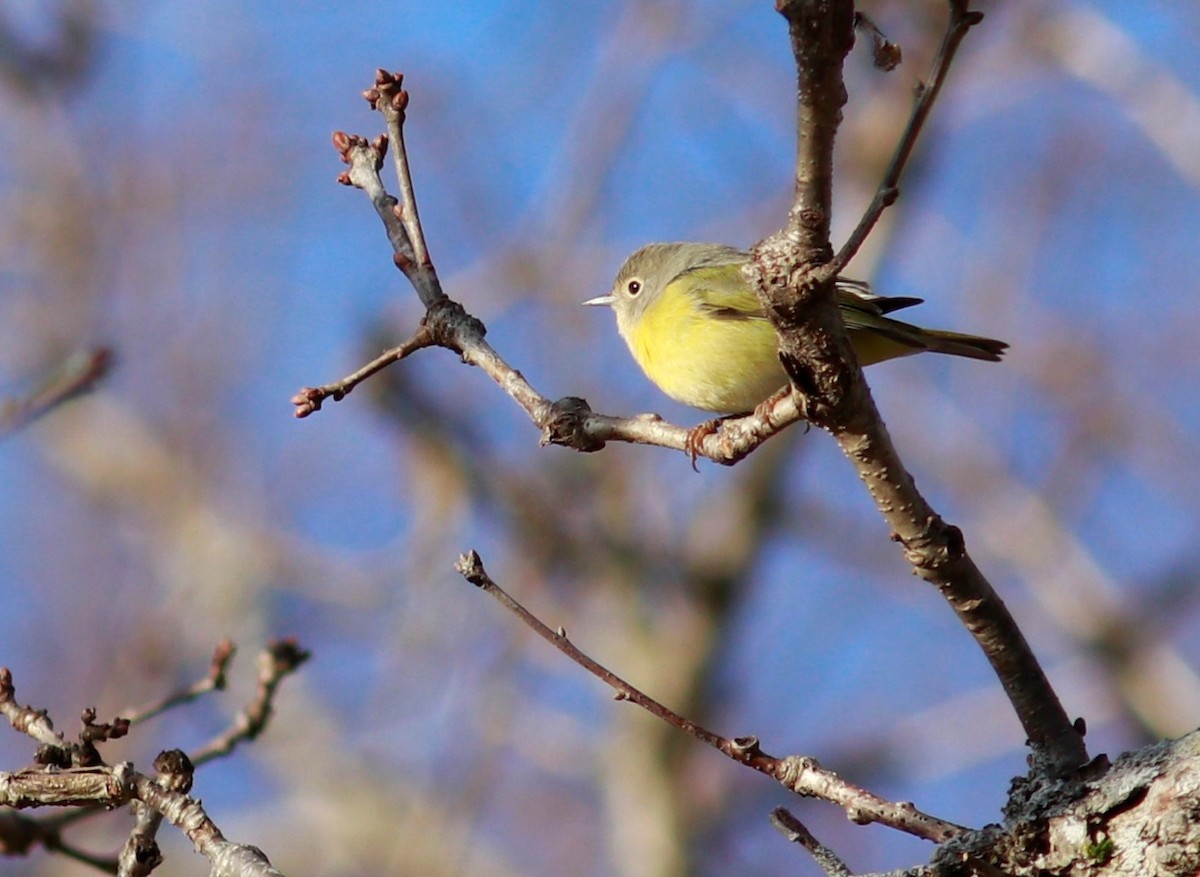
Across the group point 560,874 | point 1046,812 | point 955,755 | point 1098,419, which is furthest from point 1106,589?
point 1046,812

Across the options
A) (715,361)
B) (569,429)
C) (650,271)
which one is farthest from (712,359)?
(569,429)

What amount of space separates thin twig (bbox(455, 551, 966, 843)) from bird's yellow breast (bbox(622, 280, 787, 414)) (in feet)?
7.90

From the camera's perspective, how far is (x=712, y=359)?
498cm

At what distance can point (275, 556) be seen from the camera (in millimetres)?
14391

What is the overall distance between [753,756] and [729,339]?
272 centimetres

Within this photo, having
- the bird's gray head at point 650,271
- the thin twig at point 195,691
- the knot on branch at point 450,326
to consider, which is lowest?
the thin twig at point 195,691

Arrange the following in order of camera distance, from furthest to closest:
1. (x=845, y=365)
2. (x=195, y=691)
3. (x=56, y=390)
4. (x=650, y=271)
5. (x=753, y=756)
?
(x=650, y=271) → (x=195, y=691) → (x=56, y=390) → (x=753, y=756) → (x=845, y=365)

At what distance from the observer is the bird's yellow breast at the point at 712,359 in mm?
4895

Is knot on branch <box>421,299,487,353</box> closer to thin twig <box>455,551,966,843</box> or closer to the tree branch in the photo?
thin twig <box>455,551,966,843</box>

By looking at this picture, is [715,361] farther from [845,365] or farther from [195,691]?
[845,365]

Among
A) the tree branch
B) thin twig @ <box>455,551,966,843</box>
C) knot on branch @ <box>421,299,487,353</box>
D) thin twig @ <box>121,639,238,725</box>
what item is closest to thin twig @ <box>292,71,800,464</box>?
knot on branch @ <box>421,299,487,353</box>

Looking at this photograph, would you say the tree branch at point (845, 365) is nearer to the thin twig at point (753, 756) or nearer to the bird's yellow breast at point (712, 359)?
the thin twig at point (753, 756)

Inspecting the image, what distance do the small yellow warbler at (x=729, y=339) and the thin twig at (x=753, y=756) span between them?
224cm

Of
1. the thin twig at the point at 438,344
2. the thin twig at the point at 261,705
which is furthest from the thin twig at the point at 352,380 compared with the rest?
the thin twig at the point at 261,705
